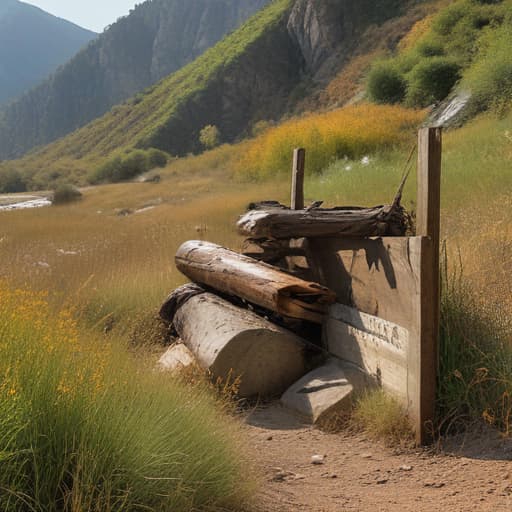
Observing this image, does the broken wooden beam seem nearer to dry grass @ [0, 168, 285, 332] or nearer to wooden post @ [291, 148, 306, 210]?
wooden post @ [291, 148, 306, 210]

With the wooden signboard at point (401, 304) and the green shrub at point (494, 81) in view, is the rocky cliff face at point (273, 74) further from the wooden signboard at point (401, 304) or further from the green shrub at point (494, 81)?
the wooden signboard at point (401, 304)

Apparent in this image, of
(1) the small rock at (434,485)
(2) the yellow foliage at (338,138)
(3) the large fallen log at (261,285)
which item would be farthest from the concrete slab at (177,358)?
(2) the yellow foliage at (338,138)

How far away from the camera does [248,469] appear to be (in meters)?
3.09

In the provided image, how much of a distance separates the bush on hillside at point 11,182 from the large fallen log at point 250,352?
136 feet

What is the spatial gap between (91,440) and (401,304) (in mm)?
2297

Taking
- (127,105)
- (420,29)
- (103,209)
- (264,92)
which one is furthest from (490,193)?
(127,105)

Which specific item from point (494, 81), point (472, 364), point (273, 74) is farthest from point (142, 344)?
point (273, 74)

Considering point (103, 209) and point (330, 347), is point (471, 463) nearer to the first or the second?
point (330, 347)

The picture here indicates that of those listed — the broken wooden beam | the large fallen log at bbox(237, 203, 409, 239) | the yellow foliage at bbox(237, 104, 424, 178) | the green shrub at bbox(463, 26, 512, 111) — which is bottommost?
the broken wooden beam

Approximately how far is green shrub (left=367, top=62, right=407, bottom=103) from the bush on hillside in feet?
92.5

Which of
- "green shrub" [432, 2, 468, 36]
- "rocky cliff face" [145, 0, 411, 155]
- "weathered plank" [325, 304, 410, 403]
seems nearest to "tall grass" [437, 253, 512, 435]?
"weathered plank" [325, 304, 410, 403]

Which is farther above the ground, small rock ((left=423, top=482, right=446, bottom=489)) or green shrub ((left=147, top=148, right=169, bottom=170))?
green shrub ((left=147, top=148, right=169, bottom=170))

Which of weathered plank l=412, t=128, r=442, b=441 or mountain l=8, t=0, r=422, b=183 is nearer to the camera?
weathered plank l=412, t=128, r=442, b=441

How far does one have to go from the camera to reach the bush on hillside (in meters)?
43.4
